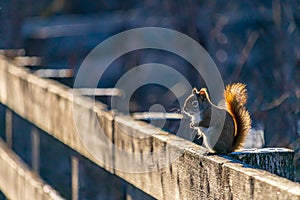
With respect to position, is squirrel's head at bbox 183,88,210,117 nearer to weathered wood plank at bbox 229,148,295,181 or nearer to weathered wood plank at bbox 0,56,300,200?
weathered wood plank at bbox 0,56,300,200

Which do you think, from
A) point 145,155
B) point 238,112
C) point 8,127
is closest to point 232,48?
point 8,127

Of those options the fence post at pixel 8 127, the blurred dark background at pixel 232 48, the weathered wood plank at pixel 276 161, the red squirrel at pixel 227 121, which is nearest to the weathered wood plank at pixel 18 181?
the fence post at pixel 8 127

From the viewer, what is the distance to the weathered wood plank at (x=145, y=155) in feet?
8.02

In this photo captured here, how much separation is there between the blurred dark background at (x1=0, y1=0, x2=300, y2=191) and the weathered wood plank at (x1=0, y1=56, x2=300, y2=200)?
885 millimetres

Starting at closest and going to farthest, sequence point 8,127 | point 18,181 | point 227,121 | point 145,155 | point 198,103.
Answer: point 145,155 < point 227,121 < point 198,103 < point 18,181 < point 8,127

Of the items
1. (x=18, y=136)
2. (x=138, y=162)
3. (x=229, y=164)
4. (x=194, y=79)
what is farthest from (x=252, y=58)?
(x=229, y=164)

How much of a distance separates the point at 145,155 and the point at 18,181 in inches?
89.6

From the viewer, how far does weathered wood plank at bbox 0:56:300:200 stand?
2445 mm

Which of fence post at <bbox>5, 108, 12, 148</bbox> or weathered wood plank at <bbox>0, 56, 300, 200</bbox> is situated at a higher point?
weathered wood plank at <bbox>0, 56, 300, 200</bbox>

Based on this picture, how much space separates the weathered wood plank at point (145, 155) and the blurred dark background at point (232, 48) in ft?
2.90

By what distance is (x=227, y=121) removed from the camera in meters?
3.79

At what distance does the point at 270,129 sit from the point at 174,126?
41.4 inches

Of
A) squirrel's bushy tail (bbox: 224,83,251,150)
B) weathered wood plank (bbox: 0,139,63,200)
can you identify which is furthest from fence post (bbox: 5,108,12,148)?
squirrel's bushy tail (bbox: 224,83,251,150)

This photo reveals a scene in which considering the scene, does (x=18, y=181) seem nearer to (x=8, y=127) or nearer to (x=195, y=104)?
(x=8, y=127)
